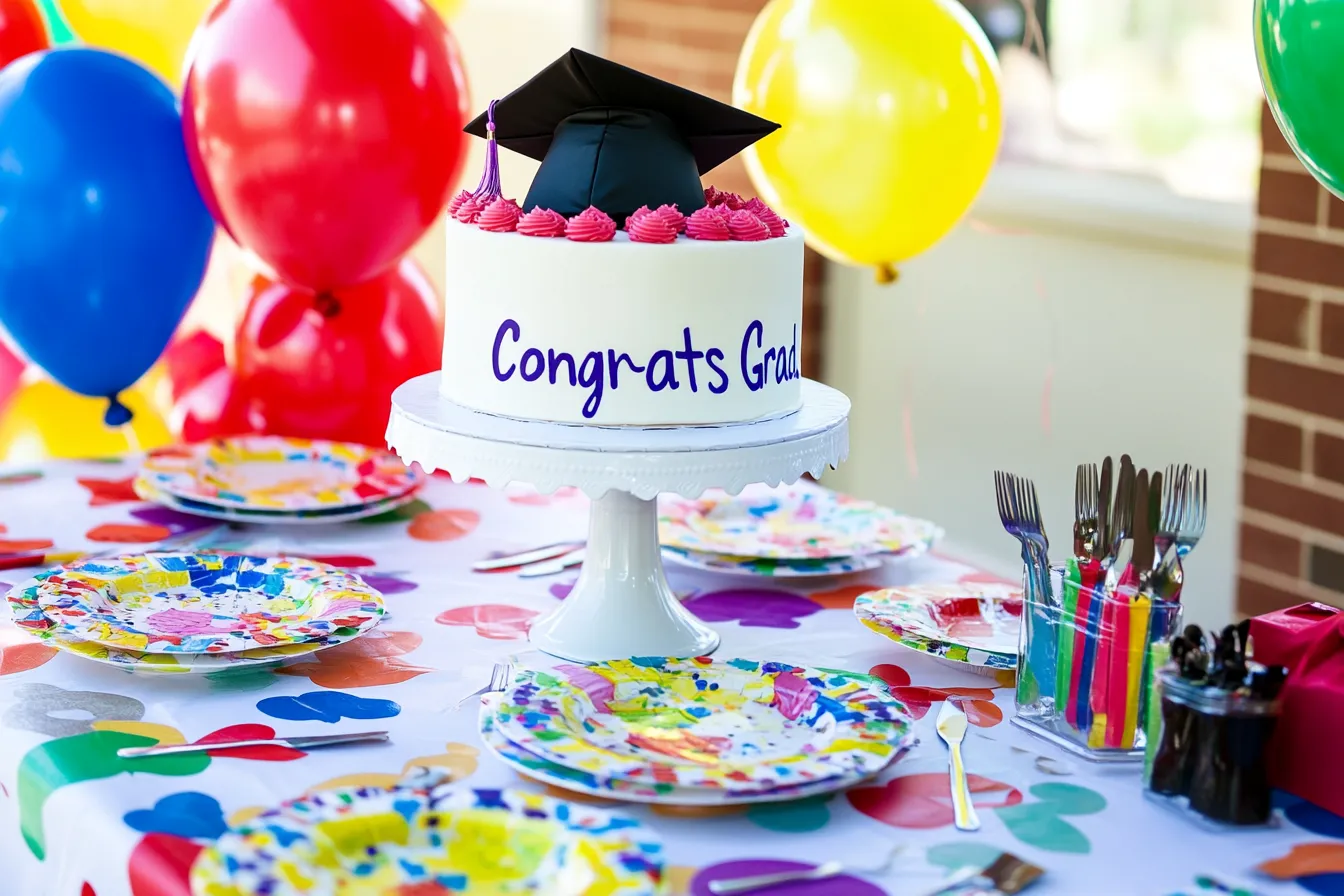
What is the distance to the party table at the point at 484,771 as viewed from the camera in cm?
90

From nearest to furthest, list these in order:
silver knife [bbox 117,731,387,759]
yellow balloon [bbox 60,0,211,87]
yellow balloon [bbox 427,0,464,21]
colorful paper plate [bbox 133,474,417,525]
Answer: silver knife [bbox 117,731,387,759]
colorful paper plate [bbox 133,474,417,525]
yellow balloon [bbox 60,0,211,87]
yellow balloon [bbox 427,0,464,21]

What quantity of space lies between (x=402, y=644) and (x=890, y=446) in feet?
7.67

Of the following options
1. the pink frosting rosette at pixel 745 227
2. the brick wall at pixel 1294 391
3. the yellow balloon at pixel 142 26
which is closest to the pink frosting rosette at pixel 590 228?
the pink frosting rosette at pixel 745 227

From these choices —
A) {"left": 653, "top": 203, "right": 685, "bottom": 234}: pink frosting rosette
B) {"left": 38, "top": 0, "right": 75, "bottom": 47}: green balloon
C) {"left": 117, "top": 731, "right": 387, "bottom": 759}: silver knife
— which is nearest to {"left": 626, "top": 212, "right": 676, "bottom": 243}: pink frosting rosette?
{"left": 653, "top": 203, "right": 685, "bottom": 234}: pink frosting rosette

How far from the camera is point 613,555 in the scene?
1.30m

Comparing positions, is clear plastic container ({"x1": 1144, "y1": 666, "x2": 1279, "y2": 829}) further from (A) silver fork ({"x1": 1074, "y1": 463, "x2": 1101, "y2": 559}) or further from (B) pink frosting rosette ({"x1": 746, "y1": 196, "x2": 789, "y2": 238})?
(B) pink frosting rosette ({"x1": 746, "y1": 196, "x2": 789, "y2": 238})

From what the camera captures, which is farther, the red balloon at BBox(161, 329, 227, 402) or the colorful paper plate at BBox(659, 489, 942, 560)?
the red balloon at BBox(161, 329, 227, 402)

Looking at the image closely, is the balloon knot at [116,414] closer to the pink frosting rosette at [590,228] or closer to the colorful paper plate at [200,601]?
the colorful paper plate at [200,601]

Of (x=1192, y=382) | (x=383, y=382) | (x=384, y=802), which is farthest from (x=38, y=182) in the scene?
(x=1192, y=382)

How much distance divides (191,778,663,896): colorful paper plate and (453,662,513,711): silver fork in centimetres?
23

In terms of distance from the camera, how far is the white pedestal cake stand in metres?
1.15

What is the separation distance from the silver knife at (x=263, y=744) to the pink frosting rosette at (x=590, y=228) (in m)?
0.41

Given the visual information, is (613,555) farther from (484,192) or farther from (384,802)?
(384,802)

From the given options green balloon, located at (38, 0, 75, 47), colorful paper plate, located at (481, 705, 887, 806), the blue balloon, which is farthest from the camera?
green balloon, located at (38, 0, 75, 47)
